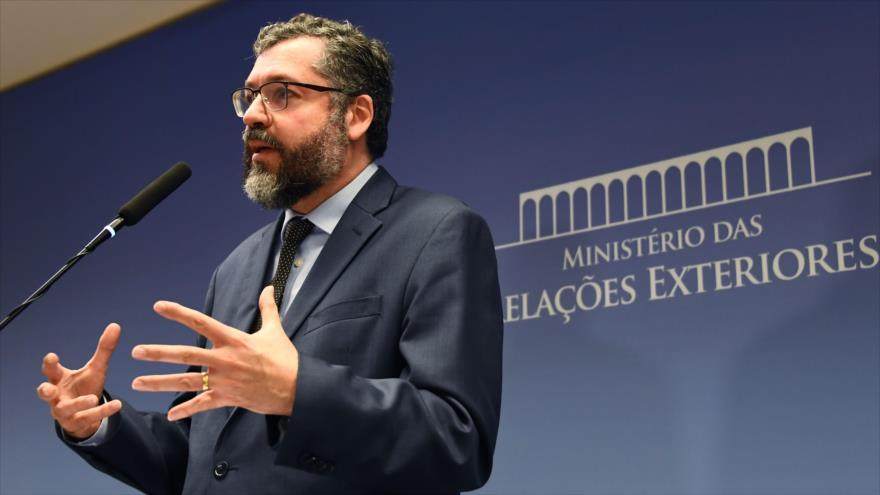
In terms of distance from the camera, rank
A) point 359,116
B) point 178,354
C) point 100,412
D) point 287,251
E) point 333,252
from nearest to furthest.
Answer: point 178,354, point 100,412, point 333,252, point 287,251, point 359,116

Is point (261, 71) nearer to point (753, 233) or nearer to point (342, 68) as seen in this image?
point (342, 68)

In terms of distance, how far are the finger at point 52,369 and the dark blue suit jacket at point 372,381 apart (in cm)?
11

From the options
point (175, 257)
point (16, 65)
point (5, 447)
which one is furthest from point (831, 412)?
point (16, 65)

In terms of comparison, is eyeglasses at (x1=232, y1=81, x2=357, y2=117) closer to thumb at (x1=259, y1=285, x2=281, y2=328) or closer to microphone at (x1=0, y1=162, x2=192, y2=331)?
microphone at (x1=0, y1=162, x2=192, y2=331)

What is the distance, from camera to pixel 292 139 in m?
1.96

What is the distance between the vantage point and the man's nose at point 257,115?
1.95m

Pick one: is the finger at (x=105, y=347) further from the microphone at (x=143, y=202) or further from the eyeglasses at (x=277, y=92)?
the eyeglasses at (x=277, y=92)

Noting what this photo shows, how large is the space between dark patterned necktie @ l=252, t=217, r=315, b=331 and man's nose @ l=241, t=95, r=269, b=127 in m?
0.18

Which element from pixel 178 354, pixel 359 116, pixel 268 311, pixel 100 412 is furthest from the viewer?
pixel 359 116

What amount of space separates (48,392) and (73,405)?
4cm

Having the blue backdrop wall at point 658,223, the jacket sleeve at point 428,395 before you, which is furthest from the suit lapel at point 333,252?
the blue backdrop wall at point 658,223

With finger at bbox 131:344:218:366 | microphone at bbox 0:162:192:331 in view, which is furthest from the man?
microphone at bbox 0:162:192:331

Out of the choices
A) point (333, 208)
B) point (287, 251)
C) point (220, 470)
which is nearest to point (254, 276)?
point (287, 251)

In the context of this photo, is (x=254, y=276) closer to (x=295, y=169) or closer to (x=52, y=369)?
(x=295, y=169)
